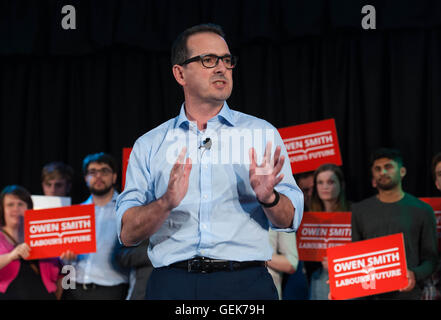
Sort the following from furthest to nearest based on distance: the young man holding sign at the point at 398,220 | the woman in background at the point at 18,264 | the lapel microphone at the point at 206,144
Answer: the woman in background at the point at 18,264, the young man holding sign at the point at 398,220, the lapel microphone at the point at 206,144

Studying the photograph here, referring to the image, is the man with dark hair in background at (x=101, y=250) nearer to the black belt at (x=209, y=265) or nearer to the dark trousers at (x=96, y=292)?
the dark trousers at (x=96, y=292)

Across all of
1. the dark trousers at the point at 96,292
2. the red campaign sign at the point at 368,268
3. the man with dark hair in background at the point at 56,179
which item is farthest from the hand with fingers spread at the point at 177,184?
the man with dark hair in background at the point at 56,179

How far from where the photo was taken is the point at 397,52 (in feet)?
12.7

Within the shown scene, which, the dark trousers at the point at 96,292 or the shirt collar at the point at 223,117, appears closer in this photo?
the shirt collar at the point at 223,117

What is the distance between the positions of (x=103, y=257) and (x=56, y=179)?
0.82 meters

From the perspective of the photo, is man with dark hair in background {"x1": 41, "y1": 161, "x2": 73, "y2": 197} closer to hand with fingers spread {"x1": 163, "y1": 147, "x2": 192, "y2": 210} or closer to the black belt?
the black belt

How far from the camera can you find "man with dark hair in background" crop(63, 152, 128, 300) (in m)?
3.33

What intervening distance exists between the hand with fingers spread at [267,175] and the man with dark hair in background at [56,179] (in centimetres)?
273

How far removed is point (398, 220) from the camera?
325cm

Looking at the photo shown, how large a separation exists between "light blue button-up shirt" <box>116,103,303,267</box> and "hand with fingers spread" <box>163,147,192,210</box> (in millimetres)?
169

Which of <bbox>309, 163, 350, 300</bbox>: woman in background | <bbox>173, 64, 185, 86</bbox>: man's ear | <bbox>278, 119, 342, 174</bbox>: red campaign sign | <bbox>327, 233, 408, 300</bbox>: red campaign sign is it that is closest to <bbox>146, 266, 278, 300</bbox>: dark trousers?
<bbox>173, 64, 185, 86</bbox>: man's ear

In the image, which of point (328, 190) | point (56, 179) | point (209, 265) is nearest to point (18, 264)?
point (56, 179)

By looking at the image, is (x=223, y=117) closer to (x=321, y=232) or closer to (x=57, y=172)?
(x=321, y=232)

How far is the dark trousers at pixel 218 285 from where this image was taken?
1.54 m
